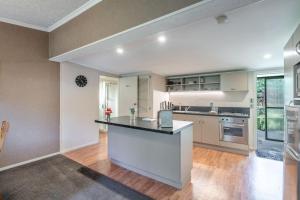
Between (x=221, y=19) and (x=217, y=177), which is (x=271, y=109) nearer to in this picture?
(x=217, y=177)

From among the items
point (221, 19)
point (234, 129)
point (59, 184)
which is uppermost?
point (221, 19)

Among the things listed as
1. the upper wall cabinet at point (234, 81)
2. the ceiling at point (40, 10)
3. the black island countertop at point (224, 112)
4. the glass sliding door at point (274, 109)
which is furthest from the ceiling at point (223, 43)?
the glass sliding door at point (274, 109)

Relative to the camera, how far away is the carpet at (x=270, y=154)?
3254mm

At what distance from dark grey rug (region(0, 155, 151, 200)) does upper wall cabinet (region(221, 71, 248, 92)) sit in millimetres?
3347

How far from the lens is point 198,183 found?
7.58ft

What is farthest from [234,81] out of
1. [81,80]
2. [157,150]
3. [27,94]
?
[27,94]

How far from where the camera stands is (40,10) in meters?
2.37

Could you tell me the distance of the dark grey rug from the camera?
2.01 m

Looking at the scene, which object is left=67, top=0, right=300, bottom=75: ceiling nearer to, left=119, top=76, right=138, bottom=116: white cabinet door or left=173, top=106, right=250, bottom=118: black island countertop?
left=119, top=76, right=138, bottom=116: white cabinet door

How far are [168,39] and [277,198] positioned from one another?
8.58 feet

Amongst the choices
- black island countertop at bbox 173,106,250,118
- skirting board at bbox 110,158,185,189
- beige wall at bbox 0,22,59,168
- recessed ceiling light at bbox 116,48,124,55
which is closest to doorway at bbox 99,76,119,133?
beige wall at bbox 0,22,59,168

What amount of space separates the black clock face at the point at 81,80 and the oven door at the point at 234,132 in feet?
12.1

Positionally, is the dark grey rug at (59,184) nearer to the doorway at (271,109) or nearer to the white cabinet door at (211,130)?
the white cabinet door at (211,130)

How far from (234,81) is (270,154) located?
6.14ft
